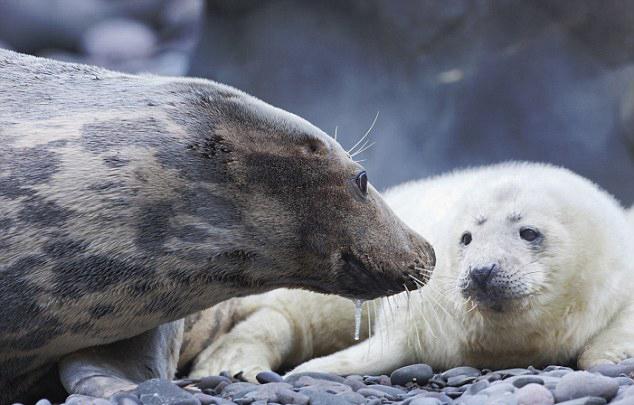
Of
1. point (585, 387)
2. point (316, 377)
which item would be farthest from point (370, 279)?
point (585, 387)

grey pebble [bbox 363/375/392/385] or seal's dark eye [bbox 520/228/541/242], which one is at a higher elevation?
seal's dark eye [bbox 520/228/541/242]

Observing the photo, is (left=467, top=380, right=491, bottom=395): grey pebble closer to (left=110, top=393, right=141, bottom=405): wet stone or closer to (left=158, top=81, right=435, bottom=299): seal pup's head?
(left=158, top=81, right=435, bottom=299): seal pup's head

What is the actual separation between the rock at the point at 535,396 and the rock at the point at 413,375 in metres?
0.74

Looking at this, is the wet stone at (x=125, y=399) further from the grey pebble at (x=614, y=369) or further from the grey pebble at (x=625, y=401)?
the grey pebble at (x=614, y=369)

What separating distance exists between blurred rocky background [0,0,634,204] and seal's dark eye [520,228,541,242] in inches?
126

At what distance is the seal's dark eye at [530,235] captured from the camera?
3.42 metres

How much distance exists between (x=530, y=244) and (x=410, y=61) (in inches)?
144

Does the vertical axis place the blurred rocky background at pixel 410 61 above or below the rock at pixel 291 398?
above

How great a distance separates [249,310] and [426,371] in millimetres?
1573

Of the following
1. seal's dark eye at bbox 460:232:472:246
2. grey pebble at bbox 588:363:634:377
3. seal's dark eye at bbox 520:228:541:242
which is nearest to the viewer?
grey pebble at bbox 588:363:634:377

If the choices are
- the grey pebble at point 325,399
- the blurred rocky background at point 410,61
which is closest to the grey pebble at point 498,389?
the grey pebble at point 325,399

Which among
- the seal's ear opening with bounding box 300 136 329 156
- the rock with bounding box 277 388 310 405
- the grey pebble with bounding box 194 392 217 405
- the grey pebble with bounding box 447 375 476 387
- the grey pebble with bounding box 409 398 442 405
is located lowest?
the grey pebble with bounding box 194 392 217 405

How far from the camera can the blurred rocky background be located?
643 centimetres

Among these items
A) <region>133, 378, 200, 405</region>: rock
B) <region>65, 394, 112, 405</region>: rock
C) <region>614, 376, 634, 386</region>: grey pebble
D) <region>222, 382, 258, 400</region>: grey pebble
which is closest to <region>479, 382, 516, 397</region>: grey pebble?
<region>614, 376, 634, 386</region>: grey pebble
